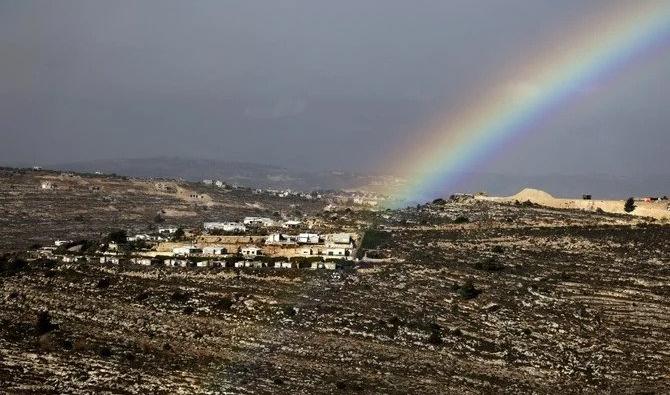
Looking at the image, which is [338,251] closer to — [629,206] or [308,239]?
[308,239]

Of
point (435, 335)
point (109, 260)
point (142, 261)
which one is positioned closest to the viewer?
point (435, 335)

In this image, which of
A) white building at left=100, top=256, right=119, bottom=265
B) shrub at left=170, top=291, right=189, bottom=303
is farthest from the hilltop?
shrub at left=170, top=291, right=189, bottom=303

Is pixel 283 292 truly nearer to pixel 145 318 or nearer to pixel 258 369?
pixel 145 318

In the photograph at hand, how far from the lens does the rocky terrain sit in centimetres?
3750

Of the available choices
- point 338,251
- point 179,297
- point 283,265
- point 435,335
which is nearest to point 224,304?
point 179,297

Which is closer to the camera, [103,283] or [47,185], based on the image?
[103,283]

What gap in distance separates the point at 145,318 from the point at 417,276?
2370cm

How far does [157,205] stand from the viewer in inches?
5955

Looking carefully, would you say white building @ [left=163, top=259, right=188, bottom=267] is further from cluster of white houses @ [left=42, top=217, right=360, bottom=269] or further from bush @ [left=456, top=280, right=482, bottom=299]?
bush @ [left=456, top=280, right=482, bottom=299]

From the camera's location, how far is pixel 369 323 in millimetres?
46656

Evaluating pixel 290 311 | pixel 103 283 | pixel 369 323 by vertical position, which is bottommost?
pixel 369 323

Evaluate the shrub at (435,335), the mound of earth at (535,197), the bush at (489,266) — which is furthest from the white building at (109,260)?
the mound of earth at (535,197)

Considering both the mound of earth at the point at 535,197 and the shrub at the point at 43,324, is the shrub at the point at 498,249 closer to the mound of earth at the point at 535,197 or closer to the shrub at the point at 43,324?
the shrub at the point at 43,324

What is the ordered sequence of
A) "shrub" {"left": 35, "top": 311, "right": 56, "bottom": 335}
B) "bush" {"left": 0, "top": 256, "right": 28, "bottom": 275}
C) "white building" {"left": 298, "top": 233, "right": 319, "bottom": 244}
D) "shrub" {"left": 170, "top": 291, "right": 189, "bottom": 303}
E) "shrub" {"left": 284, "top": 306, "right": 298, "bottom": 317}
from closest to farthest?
1. "shrub" {"left": 35, "top": 311, "right": 56, "bottom": 335}
2. "shrub" {"left": 284, "top": 306, "right": 298, "bottom": 317}
3. "shrub" {"left": 170, "top": 291, "right": 189, "bottom": 303}
4. "bush" {"left": 0, "top": 256, "right": 28, "bottom": 275}
5. "white building" {"left": 298, "top": 233, "right": 319, "bottom": 244}
